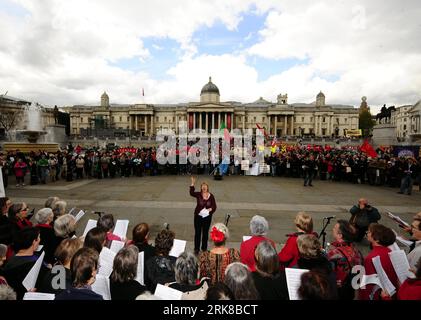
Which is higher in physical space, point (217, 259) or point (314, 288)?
point (314, 288)

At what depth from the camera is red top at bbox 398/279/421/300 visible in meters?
2.73

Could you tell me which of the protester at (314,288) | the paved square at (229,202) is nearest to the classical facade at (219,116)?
the paved square at (229,202)

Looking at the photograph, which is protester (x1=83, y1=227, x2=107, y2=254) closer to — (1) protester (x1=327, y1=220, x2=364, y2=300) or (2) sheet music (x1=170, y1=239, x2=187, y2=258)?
(2) sheet music (x1=170, y1=239, x2=187, y2=258)

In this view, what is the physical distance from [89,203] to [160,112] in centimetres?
9837

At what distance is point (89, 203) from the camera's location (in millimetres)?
11438

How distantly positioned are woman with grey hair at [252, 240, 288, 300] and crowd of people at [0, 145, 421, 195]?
14.8m

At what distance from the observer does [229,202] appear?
12047mm

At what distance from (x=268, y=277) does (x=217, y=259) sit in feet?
2.65

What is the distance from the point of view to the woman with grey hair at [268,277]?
9.58ft

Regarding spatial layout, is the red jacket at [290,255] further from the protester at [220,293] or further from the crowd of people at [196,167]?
the crowd of people at [196,167]

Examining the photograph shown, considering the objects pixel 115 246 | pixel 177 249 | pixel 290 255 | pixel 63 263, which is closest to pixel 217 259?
pixel 177 249

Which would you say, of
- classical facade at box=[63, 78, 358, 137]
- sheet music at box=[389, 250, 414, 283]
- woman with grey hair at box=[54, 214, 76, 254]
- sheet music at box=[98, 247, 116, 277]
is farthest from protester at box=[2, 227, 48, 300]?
classical facade at box=[63, 78, 358, 137]

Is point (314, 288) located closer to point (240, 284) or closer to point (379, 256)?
point (240, 284)
